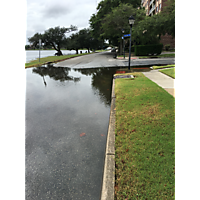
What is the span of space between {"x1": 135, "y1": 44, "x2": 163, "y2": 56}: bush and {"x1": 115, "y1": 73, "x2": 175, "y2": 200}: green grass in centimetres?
2705

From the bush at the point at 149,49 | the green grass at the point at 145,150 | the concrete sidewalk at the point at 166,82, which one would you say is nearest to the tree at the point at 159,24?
the bush at the point at 149,49

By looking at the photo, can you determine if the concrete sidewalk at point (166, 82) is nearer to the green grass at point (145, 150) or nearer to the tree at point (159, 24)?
the green grass at point (145, 150)

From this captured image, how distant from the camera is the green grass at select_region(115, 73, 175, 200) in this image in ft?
7.11

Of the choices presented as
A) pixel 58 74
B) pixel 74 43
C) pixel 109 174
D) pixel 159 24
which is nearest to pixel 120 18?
pixel 159 24

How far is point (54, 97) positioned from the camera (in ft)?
22.3

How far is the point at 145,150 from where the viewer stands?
296 centimetres

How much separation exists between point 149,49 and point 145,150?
30.1m

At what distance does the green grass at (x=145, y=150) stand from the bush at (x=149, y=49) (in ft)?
88.7

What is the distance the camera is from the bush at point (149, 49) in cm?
2946

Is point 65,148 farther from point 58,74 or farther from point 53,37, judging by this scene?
point 53,37

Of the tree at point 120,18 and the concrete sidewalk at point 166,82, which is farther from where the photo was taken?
the tree at point 120,18
